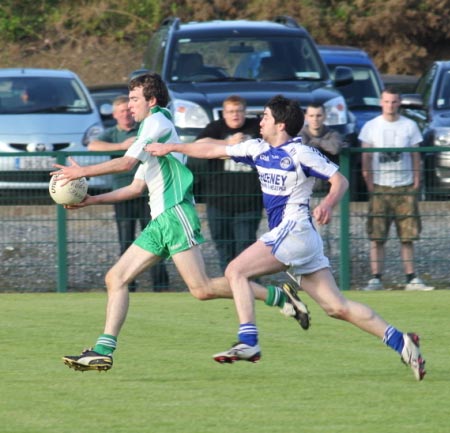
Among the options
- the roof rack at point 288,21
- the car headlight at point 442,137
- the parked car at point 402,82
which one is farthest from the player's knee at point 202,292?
the parked car at point 402,82

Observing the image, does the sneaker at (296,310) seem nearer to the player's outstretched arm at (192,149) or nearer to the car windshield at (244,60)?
the player's outstretched arm at (192,149)

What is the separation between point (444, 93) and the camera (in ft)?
58.5

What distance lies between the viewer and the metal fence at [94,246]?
44.7 ft

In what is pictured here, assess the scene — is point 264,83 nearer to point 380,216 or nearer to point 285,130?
point 380,216

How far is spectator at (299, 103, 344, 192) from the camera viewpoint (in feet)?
43.3

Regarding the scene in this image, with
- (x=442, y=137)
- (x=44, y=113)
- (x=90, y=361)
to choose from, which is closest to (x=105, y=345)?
(x=90, y=361)

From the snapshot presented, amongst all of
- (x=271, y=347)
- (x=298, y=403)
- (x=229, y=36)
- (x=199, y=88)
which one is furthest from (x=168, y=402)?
(x=229, y=36)

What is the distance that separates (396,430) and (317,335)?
3589mm

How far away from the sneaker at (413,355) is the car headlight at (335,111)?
26.1 feet

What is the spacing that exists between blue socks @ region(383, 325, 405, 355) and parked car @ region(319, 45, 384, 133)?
11484 millimetres

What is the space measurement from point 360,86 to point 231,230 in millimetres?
7883

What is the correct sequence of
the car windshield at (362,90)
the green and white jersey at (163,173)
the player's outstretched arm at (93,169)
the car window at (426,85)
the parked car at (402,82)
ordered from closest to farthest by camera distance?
the player's outstretched arm at (93,169), the green and white jersey at (163,173), the car window at (426,85), the car windshield at (362,90), the parked car at (402,82)

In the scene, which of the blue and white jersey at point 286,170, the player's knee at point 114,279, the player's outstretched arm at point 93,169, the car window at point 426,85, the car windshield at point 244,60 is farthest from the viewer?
the car window at point 426,85

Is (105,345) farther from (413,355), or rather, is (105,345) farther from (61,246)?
(61,246)
